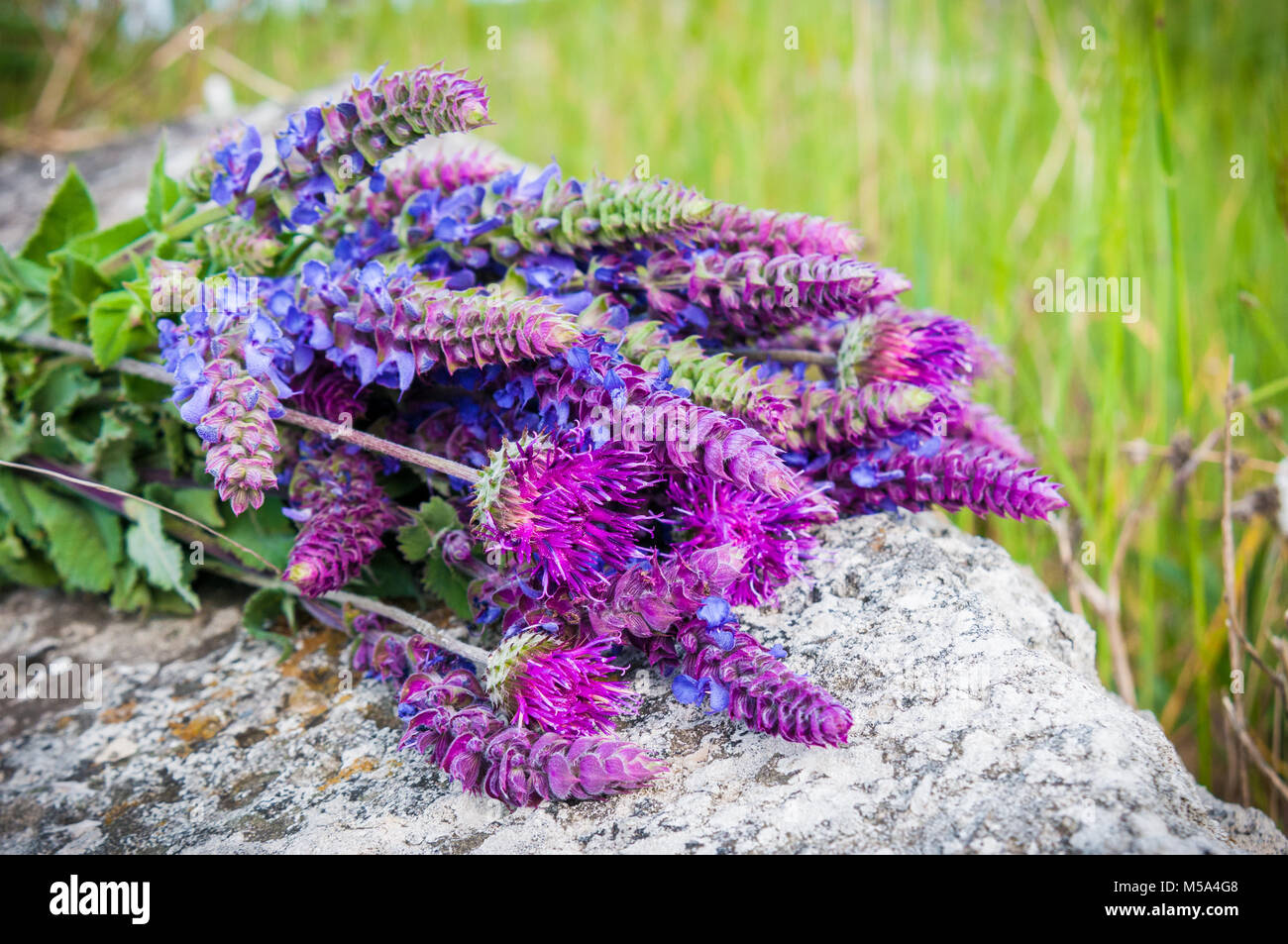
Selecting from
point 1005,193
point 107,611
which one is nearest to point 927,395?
point 107,611

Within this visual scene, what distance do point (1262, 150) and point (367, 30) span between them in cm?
352

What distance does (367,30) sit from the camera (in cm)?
438

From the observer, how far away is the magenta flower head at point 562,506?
1012mm

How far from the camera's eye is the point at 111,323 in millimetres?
1508

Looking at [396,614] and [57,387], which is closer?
[396,614]

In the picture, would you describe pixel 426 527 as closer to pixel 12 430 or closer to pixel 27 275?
pixel 12 430

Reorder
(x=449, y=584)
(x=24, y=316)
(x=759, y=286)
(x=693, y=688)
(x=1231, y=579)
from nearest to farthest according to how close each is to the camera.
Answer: (x=693, y=688) < (x=759, y=286) < (x=449, y=584) < (x=1231, y=579) < (x=24, y=316)

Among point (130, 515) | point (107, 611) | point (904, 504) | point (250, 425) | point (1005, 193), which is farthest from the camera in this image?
point (1005, 193)

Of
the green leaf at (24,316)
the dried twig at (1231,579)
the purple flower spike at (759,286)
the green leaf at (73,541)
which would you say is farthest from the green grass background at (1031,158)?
the green leaf at (73,541)

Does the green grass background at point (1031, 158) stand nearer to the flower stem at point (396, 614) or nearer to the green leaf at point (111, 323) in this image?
the green leaf at point (111, 323)

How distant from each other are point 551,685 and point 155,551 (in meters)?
0.86

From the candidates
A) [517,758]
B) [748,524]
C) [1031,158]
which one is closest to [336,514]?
[517,758]

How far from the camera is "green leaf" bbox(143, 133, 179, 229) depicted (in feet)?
5.16
